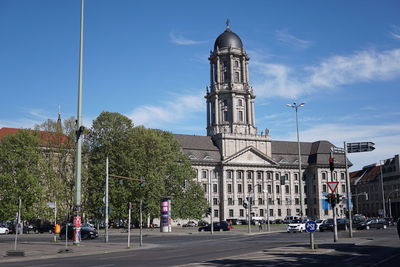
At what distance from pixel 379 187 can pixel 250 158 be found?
41741 mm

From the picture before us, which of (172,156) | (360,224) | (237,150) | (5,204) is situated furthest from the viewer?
(237,150)

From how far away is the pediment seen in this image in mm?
115500

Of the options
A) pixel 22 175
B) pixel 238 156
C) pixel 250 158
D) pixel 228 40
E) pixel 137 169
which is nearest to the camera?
pixel 22 175

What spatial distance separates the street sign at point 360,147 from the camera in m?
35.7

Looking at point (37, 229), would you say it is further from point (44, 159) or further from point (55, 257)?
point (55, 257)

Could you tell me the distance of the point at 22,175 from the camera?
64.1 metres

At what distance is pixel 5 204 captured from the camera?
63406 millimetres

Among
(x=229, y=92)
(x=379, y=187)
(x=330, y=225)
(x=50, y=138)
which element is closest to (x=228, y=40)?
(x=229, y=92)

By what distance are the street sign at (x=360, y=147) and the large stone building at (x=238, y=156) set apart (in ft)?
252

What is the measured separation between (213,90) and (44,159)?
58953 millimetres

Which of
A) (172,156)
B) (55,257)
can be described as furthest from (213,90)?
(55,257)

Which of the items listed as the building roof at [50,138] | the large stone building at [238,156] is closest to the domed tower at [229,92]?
the large stone building at [238,156]

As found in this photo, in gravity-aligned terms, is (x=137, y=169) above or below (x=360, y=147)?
above

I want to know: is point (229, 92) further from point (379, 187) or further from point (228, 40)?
point (379, 187)
